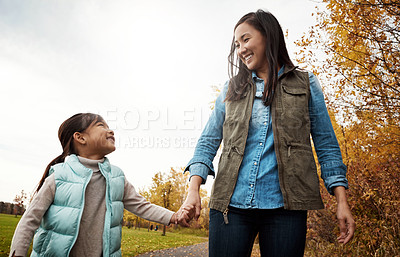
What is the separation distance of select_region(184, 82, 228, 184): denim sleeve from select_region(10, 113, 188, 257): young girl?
12.8 inches

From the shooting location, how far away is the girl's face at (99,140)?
2.42 meters

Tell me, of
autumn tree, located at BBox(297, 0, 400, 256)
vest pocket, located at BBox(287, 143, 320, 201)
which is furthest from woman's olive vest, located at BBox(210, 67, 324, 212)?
autumn tree, located at BBox(297, 0, 400, 256)

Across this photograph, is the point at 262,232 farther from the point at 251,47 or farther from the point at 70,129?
the point at 70,129

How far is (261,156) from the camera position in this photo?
1646 mm

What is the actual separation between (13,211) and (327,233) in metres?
8.77

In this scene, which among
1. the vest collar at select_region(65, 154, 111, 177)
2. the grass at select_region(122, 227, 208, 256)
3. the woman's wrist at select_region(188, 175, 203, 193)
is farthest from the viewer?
the grass at select_region(122, 227, 208, 256)

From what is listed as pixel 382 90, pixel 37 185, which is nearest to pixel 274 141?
pixel 37 185

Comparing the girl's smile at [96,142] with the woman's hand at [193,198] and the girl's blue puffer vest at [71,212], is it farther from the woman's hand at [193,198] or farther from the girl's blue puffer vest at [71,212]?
the woman's hand at [193,198]

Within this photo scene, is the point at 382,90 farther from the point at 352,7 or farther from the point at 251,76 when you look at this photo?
the point at 251,76

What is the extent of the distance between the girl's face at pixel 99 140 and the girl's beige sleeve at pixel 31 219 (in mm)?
407

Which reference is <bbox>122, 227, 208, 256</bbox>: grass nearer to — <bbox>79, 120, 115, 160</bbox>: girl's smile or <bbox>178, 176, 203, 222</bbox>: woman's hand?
<bbox>79, 120, 115, 160</bbox>: girl's smile

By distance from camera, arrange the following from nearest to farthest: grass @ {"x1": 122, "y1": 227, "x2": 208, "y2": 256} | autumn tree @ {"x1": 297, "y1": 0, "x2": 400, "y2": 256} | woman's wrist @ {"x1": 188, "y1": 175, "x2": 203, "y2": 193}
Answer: woman's wrist @ {"x1": 188, "y1": 175, "x2": 203, "y2": 193}, autumn tree @ {"x1": 297, "y1": 0, "x2": 400, "y2": 256}, grass @ {"x1": 122, "y1": 227, "x2": 208, "y2": 256}

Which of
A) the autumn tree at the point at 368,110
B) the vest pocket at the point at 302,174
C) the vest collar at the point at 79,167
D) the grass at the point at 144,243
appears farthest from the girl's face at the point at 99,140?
the grass at the point at 144,243

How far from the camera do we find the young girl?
1.95 meters
